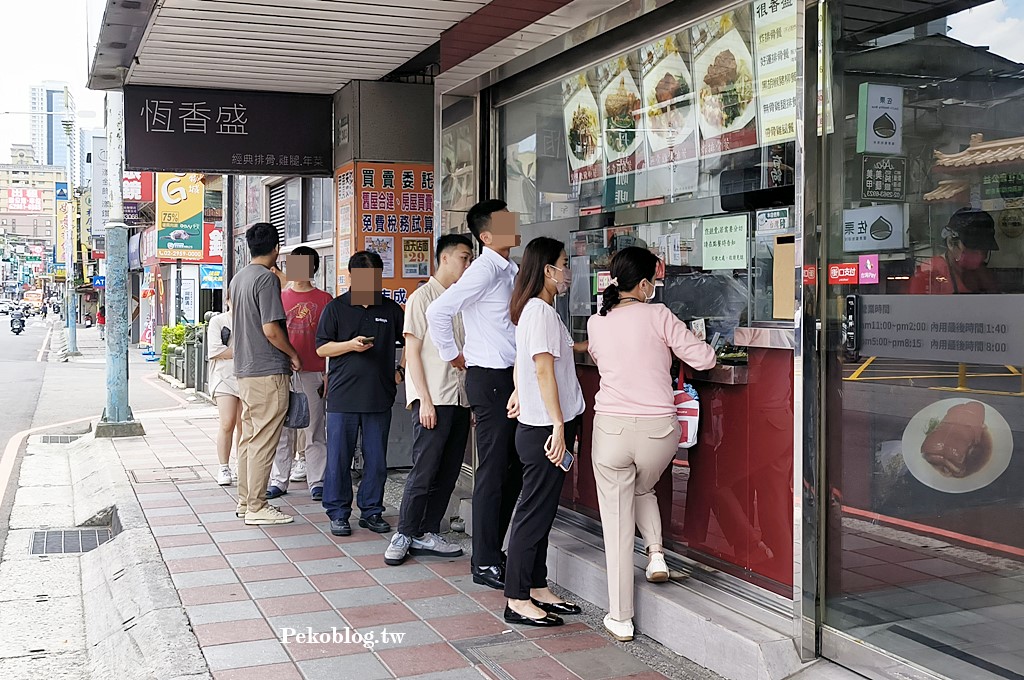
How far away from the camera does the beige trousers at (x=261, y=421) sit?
634 cm

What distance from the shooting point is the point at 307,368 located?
728cm

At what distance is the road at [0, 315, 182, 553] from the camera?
41.8 ft

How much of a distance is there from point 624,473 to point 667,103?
1.98 metres

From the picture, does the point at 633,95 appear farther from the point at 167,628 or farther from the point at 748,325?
the point at 167,628

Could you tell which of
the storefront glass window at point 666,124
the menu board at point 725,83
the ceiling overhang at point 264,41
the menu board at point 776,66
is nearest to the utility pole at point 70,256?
the ceiling overhang at point 264,41

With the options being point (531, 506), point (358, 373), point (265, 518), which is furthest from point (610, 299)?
point (265, 518)

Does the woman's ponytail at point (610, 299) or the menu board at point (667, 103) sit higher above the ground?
the menu board at point (667, 103)

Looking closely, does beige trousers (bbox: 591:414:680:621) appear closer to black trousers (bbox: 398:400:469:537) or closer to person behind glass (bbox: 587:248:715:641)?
person behind glass (bbox: 587:248:715:641)

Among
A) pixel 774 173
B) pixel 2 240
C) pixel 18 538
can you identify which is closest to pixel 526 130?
pixel 774 173

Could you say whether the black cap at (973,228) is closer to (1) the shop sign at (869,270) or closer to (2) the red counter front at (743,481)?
(1) the shop sign at (869,270)

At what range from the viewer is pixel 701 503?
454 cm

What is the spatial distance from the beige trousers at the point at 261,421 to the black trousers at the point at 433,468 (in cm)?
111

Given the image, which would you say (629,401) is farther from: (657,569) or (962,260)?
(962,260)

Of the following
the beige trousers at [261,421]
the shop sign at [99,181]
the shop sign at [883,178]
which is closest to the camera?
the shop sign at [883,178]
